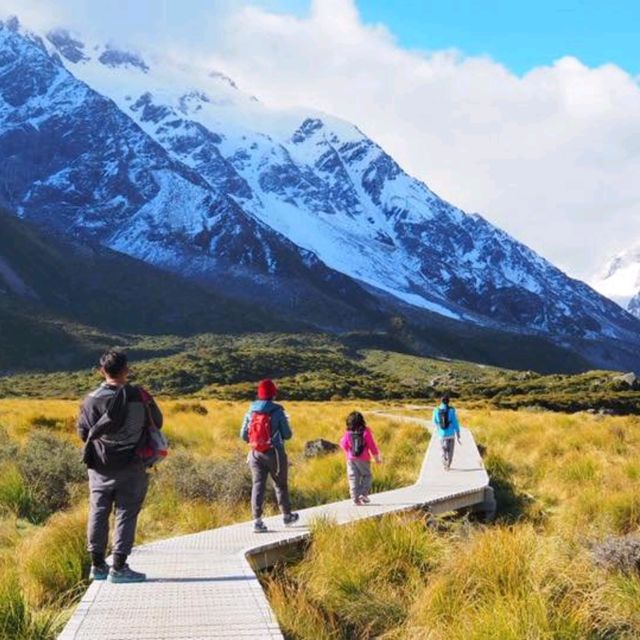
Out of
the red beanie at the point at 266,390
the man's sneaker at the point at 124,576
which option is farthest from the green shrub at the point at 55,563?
the red beanie at the point at 266,390

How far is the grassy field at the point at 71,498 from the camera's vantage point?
24.5ft

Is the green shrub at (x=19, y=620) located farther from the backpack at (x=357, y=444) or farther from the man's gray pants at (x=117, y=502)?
the backpack at (x=357, y=444)

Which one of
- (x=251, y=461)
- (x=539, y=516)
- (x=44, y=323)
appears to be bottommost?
(x=539, y=516)

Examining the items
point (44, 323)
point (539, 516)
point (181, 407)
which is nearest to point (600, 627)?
point (539, 516)

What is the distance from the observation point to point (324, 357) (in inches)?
5226

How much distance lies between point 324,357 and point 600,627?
415ft

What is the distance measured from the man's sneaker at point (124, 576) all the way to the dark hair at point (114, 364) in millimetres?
1759

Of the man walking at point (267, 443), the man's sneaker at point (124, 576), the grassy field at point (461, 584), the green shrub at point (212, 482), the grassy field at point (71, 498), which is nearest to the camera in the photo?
the grassy field at point (461, 584)

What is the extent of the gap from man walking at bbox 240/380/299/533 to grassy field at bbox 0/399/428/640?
4.58 ft

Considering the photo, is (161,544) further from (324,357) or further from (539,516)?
(324,357)

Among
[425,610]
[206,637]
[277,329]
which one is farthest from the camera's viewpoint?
[277,329]

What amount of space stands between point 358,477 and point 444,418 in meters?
5.00

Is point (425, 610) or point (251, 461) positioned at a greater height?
point (251, 461)

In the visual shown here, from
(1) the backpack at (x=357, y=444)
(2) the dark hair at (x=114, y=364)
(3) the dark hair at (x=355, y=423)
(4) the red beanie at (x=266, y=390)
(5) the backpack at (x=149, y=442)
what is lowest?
(1) the backpack at (x=357, y=444)
